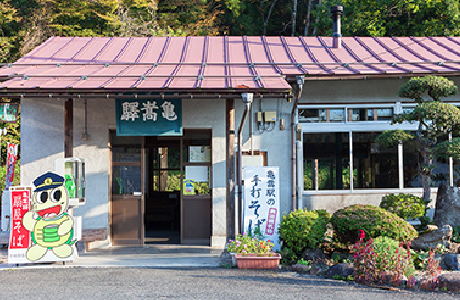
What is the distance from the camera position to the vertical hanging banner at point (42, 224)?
8773 millimetres

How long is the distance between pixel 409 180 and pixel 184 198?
5360mm

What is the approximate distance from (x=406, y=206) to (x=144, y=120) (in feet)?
18.5

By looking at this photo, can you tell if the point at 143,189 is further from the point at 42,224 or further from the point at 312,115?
the point at 312,115

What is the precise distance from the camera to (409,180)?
11484 mm

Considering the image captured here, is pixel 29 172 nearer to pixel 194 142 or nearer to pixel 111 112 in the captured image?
pixel 111 112

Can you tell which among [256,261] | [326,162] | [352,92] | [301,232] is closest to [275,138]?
[326,162]

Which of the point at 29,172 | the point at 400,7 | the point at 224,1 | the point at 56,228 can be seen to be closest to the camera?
the point at 56,228

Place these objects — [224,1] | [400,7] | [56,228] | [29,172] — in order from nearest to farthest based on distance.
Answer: [56,228] → [29,172] → [400,7] → [224,1]

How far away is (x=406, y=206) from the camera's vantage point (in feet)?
31.6

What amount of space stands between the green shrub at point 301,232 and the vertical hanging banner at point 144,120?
3082 millimetres

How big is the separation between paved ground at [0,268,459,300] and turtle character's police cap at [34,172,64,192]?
1.50 metres

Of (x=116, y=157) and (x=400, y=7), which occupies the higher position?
(x=400, y=7)

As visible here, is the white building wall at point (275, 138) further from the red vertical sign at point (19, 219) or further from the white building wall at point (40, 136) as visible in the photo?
the red vertical sign at point (19, 219)

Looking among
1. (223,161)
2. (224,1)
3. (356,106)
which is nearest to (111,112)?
(223,161)
